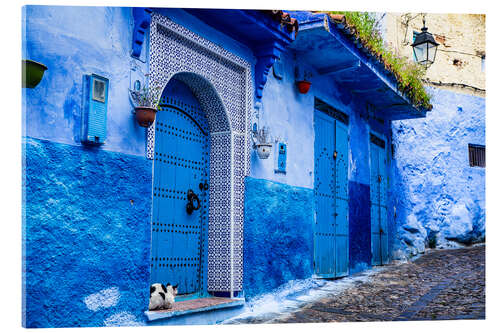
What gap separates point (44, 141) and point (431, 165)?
9.50 m

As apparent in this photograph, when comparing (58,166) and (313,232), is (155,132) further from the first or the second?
(313,232)

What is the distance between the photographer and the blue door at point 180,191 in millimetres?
4734

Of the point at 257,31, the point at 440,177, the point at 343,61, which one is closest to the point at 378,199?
the point at 440,177

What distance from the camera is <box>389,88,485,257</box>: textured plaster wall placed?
10.9 m

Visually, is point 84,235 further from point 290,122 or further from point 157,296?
point 290,122

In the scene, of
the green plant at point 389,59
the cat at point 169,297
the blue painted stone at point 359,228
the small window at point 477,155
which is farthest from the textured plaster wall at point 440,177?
the cat at point 169,297

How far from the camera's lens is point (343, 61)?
7117 mm

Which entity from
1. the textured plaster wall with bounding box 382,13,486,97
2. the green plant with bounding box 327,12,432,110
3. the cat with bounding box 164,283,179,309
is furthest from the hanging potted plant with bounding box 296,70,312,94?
the textured plaster wall with bounding box 382,13,486,97

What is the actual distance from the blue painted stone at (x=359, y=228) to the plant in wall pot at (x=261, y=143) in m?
3.04

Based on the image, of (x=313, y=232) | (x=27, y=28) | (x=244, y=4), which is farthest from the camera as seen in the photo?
(x=313, y=232)

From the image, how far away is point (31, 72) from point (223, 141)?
245 centimetres

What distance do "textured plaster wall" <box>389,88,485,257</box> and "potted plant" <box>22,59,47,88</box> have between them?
879 cm
